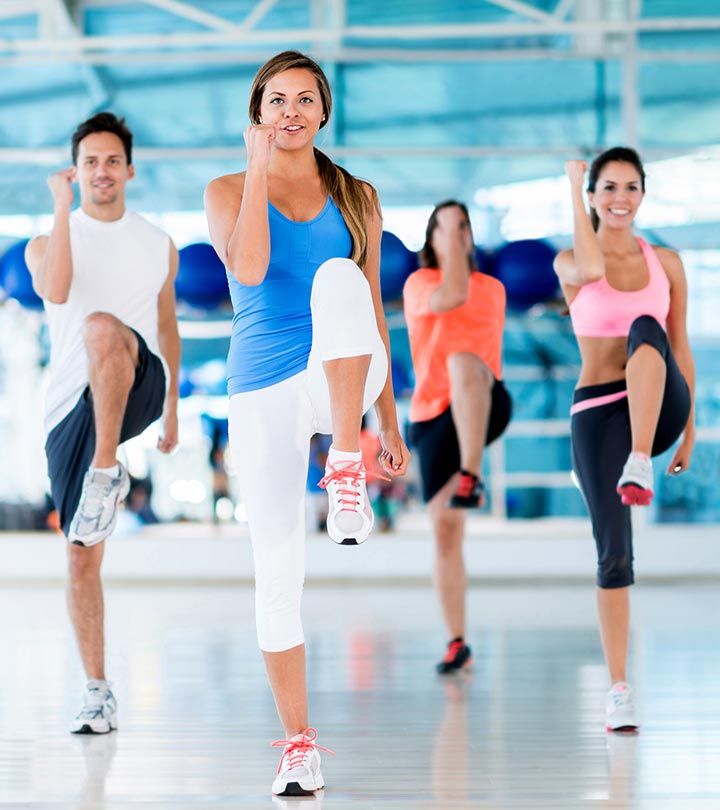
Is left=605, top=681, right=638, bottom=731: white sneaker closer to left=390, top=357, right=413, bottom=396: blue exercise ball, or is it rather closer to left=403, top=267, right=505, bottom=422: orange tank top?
left=403, top=267, right=505, bottom=422: orange tank top

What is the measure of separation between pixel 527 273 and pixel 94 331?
3.75 meters

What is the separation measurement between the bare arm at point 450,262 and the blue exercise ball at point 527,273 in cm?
223

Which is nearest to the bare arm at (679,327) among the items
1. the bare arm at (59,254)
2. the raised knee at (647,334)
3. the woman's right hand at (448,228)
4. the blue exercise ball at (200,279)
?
the raised knee at (647,334)

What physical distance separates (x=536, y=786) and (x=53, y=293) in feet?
5.64

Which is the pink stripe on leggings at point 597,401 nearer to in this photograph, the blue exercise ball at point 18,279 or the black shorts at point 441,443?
the black shorts at point 441,443

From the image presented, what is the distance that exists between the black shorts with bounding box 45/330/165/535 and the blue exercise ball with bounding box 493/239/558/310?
3.54 meters

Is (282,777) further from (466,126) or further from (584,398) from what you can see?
(466,126)

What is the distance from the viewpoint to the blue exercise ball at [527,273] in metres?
6.61

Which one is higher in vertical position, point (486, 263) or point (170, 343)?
point (486, 263)

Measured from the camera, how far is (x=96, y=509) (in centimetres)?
309

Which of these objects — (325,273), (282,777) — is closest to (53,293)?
(325,273)

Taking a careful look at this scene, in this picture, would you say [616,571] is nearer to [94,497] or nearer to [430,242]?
[94,497]

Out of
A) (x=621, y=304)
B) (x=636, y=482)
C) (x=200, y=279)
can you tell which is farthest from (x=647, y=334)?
(x=200, y=279)

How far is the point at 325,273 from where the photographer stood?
8.03 feet
